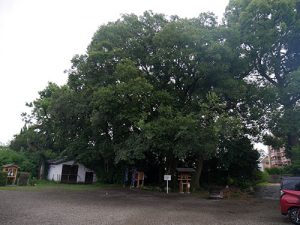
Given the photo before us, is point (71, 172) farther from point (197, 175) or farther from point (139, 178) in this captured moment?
point (197, 175)

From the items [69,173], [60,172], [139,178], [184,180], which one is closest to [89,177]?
[69,173]

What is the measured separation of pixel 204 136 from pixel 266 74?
10.7 m

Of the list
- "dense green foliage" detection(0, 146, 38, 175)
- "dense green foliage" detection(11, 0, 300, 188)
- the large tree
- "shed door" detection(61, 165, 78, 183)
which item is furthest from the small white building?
the large tree

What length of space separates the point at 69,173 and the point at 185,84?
67.2ft

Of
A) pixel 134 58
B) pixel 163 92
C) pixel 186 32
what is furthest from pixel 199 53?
pixel 134 58

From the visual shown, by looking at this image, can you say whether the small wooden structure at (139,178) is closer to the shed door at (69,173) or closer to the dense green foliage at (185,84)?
the dense green foliage at (185,84)

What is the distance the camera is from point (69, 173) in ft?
117

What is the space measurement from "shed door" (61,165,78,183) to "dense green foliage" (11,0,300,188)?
8.52 m

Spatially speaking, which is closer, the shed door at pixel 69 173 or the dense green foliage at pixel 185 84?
the dense green foliage at pixel 185 84

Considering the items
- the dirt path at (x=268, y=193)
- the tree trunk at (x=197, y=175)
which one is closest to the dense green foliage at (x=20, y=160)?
the tree trunk at (x=197, y=175)

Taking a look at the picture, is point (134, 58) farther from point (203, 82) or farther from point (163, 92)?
point (203, 82)

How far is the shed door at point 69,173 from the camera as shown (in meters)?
35.0

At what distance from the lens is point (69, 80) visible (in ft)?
88.0

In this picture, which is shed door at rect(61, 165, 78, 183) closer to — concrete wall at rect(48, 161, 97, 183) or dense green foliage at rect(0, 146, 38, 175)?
concrete wall at rect(48, 161, 97, 183)
